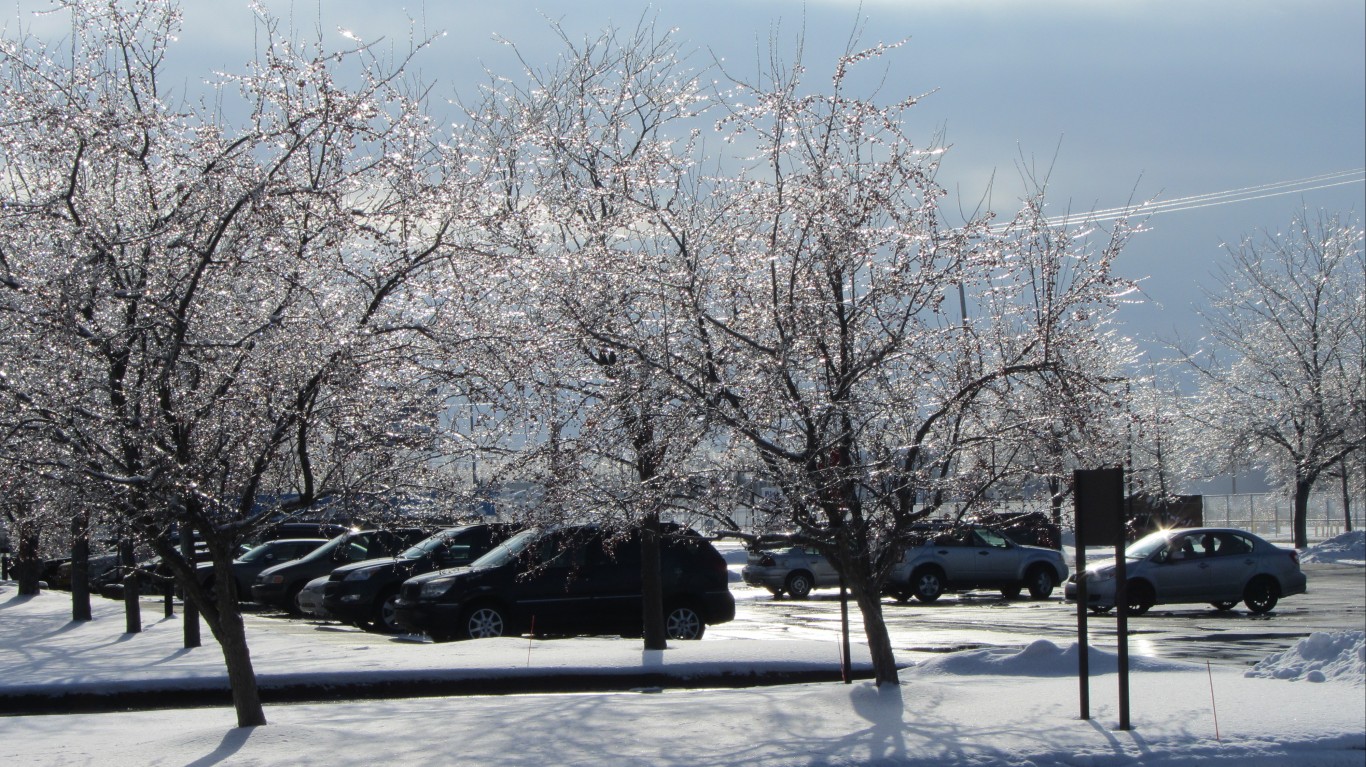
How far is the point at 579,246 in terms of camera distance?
1195 cm

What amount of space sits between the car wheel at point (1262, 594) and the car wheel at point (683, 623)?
9791 millimetres

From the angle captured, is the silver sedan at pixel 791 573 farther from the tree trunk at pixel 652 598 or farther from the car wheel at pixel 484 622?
the tree trunk at pixel 652 598

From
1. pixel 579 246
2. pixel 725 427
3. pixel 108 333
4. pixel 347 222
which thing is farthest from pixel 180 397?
pixel 579 246

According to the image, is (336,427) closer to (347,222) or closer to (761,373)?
(347,222)

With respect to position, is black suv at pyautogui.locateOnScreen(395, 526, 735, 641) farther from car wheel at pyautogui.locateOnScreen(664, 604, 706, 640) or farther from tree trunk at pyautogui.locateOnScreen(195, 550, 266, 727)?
tree trunk at pyautogui.locateOnScreen(195, 550, 266, 727)

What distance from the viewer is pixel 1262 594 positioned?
20.7m

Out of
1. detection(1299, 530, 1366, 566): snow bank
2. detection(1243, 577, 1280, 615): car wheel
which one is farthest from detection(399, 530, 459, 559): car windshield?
detection(1299, 530, 1366, 566): snow bank

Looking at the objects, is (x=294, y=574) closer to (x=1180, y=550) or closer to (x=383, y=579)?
(x=383, y=579)

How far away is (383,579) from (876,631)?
11.0 metres

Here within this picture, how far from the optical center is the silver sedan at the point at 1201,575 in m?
20.6

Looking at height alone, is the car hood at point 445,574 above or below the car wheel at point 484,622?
above

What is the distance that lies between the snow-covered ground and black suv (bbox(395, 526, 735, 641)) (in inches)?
101

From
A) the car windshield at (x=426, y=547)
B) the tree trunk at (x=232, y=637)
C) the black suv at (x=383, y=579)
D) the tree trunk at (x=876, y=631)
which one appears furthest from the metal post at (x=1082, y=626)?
the black suv at (x=383, y=579)

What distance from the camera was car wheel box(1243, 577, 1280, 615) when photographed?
2066 cm
